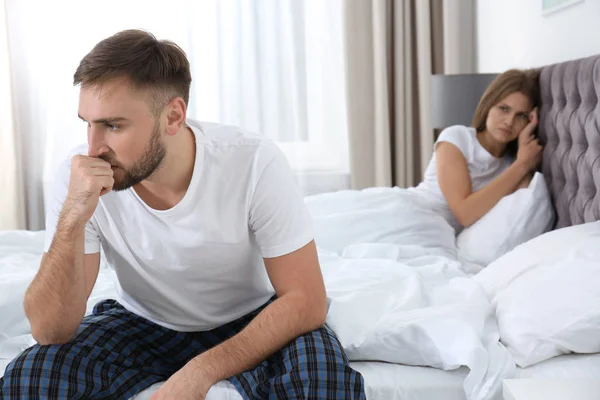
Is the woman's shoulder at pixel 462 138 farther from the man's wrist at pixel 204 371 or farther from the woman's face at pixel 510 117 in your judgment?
the man's wrist at pixel 204 371

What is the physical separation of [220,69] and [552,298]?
3205 millimetres

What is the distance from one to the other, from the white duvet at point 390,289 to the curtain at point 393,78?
1.43 meters

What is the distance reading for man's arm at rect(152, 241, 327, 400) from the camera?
1420 millimetres

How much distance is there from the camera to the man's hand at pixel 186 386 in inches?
54.1

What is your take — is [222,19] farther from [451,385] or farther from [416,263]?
[451,385]

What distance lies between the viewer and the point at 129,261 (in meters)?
1.66

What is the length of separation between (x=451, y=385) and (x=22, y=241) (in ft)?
5.87

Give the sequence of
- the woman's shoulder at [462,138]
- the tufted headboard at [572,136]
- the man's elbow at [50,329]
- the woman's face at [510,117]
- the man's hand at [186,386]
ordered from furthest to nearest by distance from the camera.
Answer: the woman's shoulder at [462,138] < the woman's face at [510,117] < the tufted headboard at [572,136] < the man's elbow at [50,329] < the man's hand at [186,386]

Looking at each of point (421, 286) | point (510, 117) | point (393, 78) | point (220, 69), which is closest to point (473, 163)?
point (510, 117)

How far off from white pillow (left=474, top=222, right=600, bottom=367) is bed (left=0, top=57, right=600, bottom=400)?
0.12 feet

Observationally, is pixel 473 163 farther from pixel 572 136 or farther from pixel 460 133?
pixel 572 136

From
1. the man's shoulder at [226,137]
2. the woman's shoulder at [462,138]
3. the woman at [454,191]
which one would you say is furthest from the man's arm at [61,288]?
the woman's shoulder at [462,138]

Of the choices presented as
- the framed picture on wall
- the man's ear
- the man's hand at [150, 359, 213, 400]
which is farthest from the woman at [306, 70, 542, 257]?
the man's hand at [150, 359, 213, 400]

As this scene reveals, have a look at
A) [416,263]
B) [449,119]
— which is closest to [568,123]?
[416,263]
